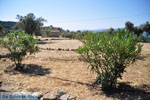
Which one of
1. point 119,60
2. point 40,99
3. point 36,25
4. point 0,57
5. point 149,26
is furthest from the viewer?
point 149,26

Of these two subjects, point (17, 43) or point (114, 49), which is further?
point (17, 43)

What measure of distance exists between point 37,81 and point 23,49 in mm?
1983

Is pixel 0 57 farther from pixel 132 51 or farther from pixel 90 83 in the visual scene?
pixel 132 51

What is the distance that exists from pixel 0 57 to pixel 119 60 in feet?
24.2

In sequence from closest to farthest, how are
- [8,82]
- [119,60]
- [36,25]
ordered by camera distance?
[119,60] < [8,82] < [36,25]

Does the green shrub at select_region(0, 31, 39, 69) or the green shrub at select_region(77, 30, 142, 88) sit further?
the green shrub at select_region(0, 31, 39, 69)

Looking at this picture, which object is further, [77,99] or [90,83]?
[90,83]

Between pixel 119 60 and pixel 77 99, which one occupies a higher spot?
pixel 119 60

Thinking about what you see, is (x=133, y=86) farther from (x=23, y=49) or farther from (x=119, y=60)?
(x=23, y=49)

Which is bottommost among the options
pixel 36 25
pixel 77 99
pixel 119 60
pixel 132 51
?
pixel 77 99

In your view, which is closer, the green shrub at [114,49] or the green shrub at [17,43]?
the green shrub at [114,49]

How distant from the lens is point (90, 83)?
3854 millimetres

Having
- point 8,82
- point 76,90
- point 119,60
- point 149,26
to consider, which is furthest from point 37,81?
point 149,26

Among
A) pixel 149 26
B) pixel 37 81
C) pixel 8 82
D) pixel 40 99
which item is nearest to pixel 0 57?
pixel 8 82
